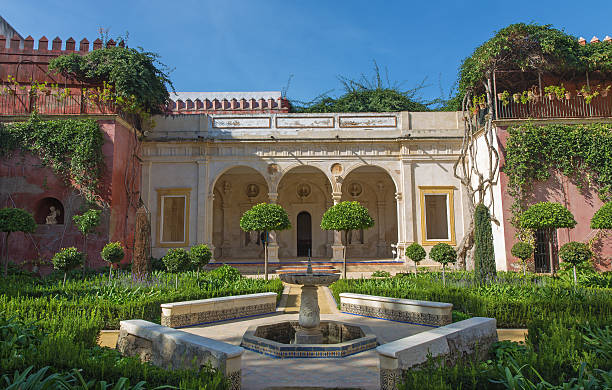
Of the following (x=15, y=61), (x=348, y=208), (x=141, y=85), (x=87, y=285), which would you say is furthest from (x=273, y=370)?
(x=15, y=61)

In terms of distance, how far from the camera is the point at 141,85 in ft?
48.2

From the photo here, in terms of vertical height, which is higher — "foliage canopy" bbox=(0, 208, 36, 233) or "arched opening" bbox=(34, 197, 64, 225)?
"arched opening" bbox=(34, 197, 64, 225)

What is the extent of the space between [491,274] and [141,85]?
1313 centimetres

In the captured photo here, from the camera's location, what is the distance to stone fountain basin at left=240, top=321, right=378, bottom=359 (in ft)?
16.3

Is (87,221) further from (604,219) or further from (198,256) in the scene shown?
(604,219)

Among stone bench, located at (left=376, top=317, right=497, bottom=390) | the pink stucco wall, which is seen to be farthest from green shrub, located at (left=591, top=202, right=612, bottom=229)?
stone bench, located at (left=376, top=317, right=497, bottom=390)

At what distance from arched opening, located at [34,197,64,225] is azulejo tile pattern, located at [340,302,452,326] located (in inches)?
424

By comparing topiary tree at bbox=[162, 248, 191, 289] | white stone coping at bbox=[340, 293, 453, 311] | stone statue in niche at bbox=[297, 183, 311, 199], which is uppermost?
stone statue in niche at bbox=[297, 183, 311, 199]

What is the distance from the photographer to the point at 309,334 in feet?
18.7

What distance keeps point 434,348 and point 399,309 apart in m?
3.53

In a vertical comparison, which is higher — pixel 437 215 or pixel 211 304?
pixel 437 215

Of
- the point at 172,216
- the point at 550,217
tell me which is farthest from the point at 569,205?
the point at 172,216

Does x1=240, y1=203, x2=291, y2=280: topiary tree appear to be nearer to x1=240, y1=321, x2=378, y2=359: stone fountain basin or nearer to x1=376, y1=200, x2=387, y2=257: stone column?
x1=240, y1=321, x2=378, y2=359: stone fountain basin

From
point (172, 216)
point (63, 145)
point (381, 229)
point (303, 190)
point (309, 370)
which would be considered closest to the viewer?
point (309, 370)
